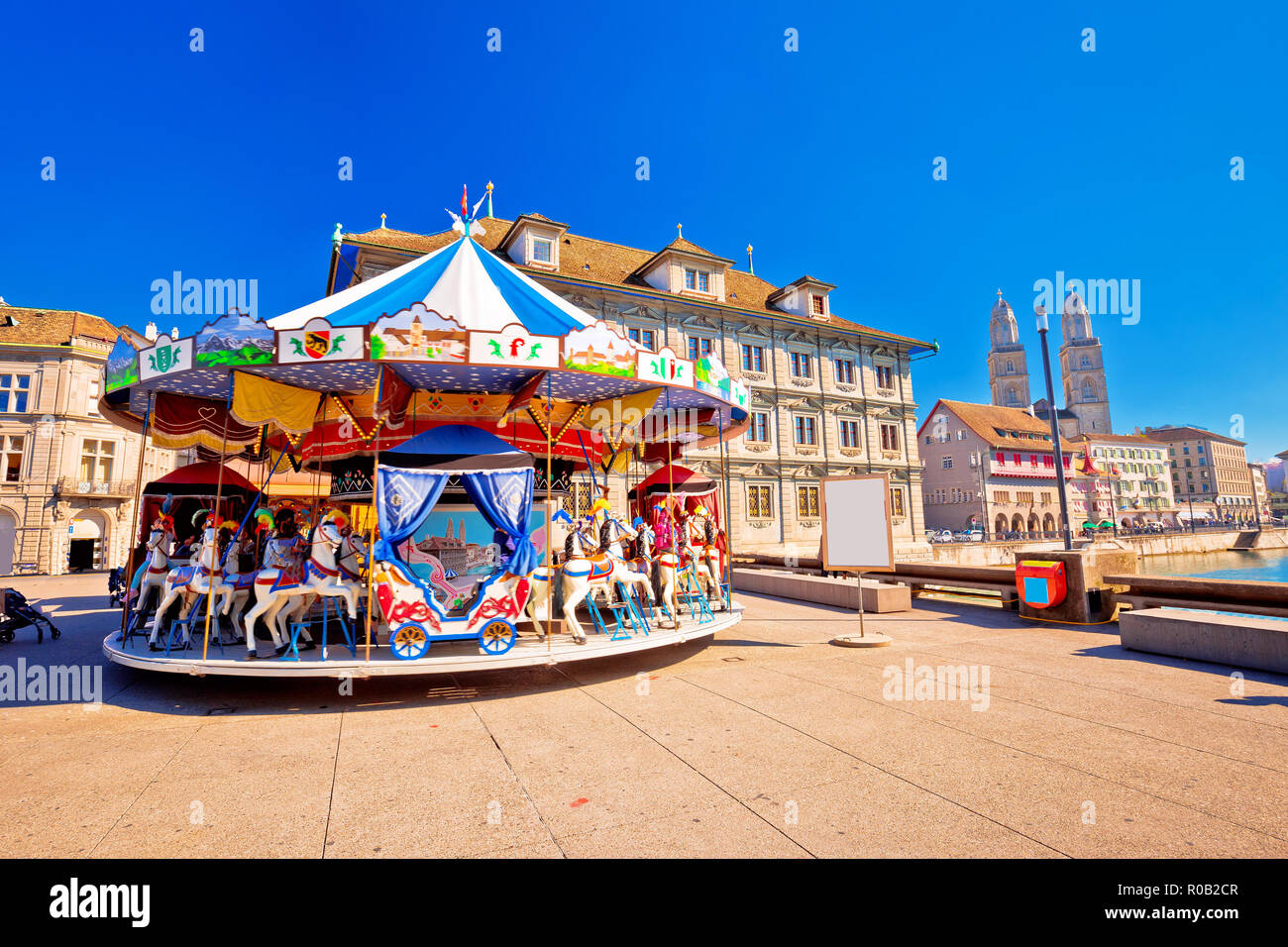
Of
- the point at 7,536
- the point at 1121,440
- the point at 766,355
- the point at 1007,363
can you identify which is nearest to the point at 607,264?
the point at 766,355

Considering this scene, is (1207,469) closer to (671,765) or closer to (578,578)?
(578,578)

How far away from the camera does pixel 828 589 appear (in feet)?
50.3

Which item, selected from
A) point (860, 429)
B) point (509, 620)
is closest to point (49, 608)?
point (509, 620)

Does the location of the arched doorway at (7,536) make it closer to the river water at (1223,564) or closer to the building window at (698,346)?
the building window at (698,346)

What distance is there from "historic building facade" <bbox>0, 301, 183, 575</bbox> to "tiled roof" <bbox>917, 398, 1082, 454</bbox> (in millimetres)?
60266

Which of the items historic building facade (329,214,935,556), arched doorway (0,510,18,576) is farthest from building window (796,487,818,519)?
arched doorway (0,510,18,576)

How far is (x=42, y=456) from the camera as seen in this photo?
3114cm

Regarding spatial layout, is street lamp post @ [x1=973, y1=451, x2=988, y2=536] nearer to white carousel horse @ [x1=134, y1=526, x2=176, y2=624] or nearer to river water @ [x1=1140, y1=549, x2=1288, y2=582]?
river water @ [x1=1140, y1=549, x2=1288, y2=582]

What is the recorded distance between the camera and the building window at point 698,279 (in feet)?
98.6

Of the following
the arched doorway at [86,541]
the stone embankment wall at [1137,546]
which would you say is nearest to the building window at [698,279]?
the stone embankment wall at [1137,546]

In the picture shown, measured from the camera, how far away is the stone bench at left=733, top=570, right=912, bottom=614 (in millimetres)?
13820

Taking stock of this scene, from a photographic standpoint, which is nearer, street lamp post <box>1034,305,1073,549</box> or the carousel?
the carousel

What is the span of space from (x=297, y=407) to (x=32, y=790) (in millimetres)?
6702
